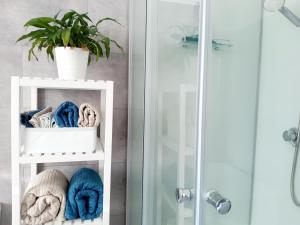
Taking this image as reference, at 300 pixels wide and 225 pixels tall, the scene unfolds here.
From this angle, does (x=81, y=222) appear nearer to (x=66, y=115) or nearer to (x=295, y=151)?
(x=66, y=115)

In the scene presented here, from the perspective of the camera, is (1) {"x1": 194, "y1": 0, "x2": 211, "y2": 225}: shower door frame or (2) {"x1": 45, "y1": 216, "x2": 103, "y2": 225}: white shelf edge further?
(2) {"x1": 45, "y1": 216, "x2": 103, "y2": 225}: white shelf edge

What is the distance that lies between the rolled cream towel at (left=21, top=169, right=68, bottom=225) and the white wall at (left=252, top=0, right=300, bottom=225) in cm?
66

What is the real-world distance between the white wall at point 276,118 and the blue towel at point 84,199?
0.54 metres

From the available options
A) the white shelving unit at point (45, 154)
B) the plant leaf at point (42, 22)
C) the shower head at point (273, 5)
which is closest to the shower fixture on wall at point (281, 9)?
the shower head at point (273, 5)

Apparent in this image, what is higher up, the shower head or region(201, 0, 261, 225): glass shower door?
the shower head

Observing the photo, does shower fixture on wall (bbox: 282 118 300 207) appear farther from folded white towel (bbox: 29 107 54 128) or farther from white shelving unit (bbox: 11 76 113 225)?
folded white towel (bbox: 29 107 54 128)

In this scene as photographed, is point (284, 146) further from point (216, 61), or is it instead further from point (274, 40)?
point (216, 61)

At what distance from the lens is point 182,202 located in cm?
66

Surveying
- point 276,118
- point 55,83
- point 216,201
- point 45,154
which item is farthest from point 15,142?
point 276,118

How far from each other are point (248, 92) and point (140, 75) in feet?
1.34

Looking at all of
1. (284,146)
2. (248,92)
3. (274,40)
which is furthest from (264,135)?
(274,40)

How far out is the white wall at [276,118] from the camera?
875mm

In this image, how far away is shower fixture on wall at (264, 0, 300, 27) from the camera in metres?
0.79

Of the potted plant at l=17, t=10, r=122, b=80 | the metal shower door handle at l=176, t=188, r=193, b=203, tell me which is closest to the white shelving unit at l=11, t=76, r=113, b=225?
the potted plant at l=17, t=10, r=122, b=80
